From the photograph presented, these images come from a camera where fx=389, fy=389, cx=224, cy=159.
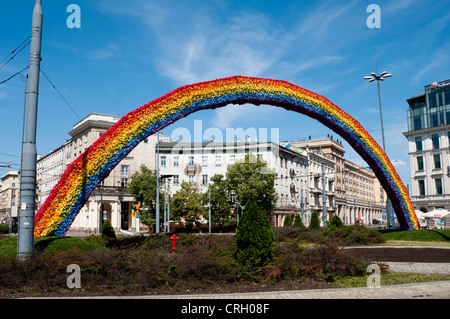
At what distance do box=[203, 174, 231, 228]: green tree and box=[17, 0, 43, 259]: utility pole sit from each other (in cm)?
3885

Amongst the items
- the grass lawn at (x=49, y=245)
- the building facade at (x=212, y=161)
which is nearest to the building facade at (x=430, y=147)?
the building facade at (x=212, y=161)

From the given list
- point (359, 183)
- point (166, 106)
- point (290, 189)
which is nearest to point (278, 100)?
point (166, 106)

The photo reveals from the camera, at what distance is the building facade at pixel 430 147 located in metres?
62.5

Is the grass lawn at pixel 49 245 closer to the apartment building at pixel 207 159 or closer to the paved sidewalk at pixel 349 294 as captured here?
the paved sidewalk at pixel 349 294

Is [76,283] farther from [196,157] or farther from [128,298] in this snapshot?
[196,157]

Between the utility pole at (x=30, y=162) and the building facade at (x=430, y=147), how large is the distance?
6434 centimetres

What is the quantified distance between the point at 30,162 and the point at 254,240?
637 cm

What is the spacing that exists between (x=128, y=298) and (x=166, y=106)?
9.20 meters

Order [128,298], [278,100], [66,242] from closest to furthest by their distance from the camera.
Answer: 1. [128,298]
2. [66,242]
3. [278,100]

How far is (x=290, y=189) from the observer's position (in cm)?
6431

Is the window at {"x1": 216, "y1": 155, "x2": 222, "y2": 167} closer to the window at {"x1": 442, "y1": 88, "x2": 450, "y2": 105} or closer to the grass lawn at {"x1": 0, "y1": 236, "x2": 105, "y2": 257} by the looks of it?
the window at {"x1": 442, "y1": 88, "x2": 450, "y2": 105}

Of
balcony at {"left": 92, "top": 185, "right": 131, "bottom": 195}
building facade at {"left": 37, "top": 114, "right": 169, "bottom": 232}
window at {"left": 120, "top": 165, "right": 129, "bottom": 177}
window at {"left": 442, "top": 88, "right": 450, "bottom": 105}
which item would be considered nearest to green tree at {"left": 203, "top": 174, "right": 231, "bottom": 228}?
building facade at {"left": 37, "top": 114, "right": 169, "bottom": 232}

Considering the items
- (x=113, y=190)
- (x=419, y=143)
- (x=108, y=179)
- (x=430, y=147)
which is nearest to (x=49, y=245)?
(x=113, y=190)

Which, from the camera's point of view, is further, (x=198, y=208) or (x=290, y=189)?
(x=290, y=189)
